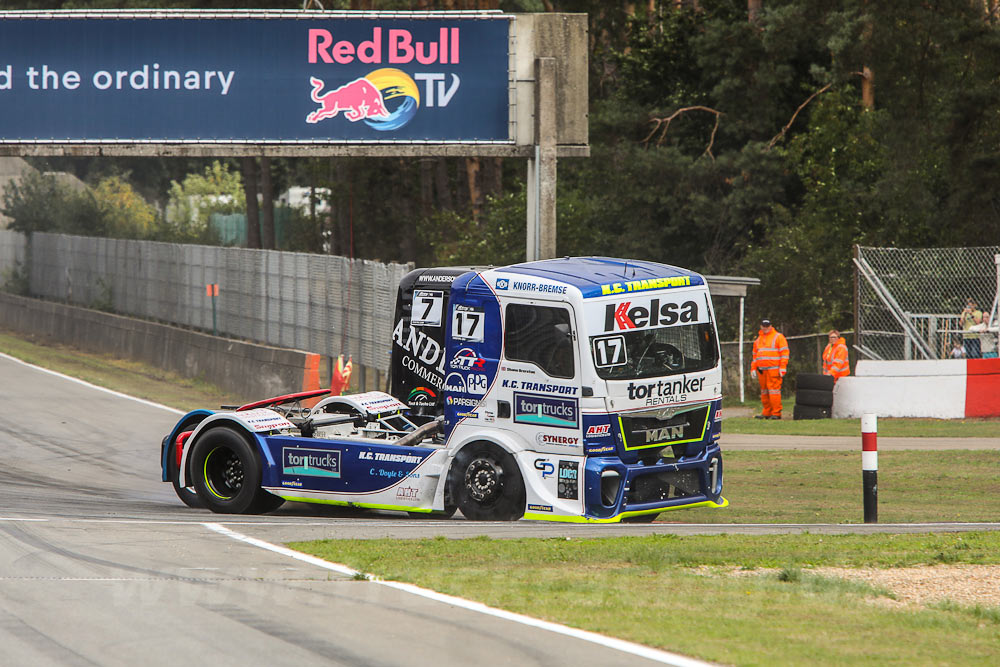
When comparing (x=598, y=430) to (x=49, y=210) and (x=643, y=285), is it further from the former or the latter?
(x=49, y=210)

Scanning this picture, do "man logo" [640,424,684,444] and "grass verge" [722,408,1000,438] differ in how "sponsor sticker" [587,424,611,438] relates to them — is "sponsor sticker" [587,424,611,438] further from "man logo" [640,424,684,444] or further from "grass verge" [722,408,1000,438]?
"grass verge" [722,408,1000,438]

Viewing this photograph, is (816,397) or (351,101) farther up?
(351,101)

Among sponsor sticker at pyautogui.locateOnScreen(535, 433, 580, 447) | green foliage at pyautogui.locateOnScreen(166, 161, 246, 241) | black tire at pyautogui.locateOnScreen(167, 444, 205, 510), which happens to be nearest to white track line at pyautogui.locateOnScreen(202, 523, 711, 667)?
sponsor sticker at pyautogui.locateOnScreen(535, 433, 580, 447)

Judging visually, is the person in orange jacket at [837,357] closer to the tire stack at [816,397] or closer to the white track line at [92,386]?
the tire stack at [816,397]

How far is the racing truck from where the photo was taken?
12320 millimetres

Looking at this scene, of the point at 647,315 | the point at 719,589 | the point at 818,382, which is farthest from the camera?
the point at 818,382

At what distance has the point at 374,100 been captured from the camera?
67.9 ft

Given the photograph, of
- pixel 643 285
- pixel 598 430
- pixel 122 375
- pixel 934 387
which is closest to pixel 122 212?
pixel 122 375

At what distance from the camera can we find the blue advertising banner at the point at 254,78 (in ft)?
68.0

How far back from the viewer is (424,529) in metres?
11.7

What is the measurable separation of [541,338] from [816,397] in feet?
37.5

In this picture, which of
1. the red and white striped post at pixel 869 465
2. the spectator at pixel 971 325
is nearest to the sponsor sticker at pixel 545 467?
the red and white striped post at pixel 869 465

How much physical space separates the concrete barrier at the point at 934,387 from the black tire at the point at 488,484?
11315mm

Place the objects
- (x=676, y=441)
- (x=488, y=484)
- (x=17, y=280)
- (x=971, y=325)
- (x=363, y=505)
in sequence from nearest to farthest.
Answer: (x=488, y=484) < (x=676, y=441) < (x=363, y=505) < (x=971, y=325) < (x=17, y=280)
